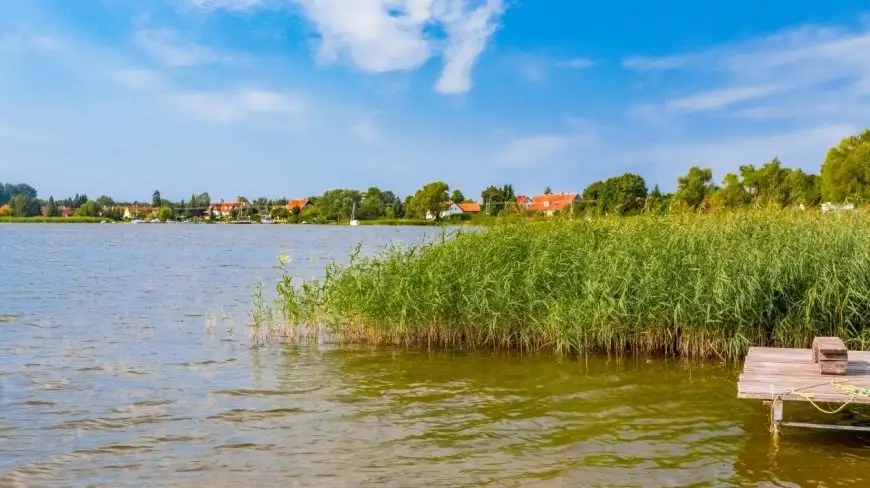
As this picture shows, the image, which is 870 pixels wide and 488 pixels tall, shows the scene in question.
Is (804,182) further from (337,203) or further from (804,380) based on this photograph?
(337,203)

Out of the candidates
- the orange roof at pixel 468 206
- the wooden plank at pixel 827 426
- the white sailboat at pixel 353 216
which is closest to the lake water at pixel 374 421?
the wooden plank at pixel 827 426

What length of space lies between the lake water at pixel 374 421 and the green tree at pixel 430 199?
135m

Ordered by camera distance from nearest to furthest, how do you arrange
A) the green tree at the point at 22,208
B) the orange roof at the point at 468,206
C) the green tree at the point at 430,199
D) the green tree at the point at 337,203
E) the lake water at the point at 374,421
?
the lake water at the point at 374,421 < the green tree at the point at 430,199 < the orange roof at the point at 468,206 < the green tree at the point at 337,203 < the green tree at the point at 22,208

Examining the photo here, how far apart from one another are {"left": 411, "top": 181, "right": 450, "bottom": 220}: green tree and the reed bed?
13270 cm

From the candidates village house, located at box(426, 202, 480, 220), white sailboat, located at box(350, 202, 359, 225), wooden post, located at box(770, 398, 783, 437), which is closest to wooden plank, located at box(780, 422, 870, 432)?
wooden post, located at box(770, 398, 783, 437)

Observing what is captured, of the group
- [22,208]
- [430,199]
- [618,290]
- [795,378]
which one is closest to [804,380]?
[795,378]

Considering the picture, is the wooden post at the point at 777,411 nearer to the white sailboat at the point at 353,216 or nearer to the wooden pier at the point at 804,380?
the wooden pier at the point at 804,380

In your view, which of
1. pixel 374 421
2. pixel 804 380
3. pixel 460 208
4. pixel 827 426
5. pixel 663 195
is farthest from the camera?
pixel 460 208

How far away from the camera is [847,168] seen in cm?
6619

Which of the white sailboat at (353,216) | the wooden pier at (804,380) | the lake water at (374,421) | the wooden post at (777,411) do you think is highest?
the white sailboat at (353,216)

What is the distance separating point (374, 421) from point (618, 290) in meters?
5.86

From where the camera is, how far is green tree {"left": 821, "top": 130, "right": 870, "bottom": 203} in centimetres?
6544

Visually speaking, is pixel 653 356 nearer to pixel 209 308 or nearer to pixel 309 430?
pixel 309 430

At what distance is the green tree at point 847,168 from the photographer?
65438 millimetres
